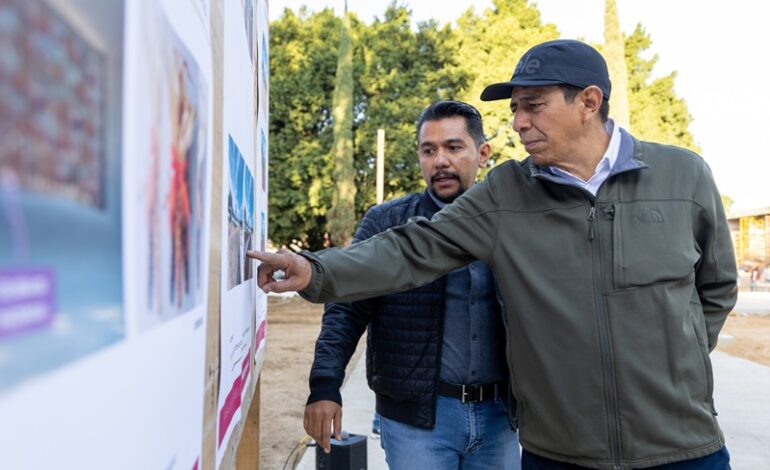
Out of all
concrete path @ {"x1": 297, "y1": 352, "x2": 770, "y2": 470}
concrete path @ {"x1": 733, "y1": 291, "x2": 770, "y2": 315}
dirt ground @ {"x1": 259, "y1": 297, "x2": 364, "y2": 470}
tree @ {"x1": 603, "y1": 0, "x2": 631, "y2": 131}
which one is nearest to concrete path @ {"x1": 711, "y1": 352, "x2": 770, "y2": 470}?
concrete path @ {"x1": 297, "y1": 352, "x2": 770, "y2": 470}

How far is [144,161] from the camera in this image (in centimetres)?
79

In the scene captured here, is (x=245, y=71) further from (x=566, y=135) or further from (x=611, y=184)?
(x=611, y=184)

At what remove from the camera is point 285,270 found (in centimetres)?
191

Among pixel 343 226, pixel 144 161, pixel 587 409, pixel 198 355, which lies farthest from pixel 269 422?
pixel 343 226

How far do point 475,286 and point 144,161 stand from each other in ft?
6.21

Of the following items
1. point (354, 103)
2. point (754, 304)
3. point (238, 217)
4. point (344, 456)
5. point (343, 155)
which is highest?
point (354, 103)

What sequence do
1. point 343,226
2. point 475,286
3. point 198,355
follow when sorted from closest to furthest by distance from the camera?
point 198,355, point 475,286, point 343,226

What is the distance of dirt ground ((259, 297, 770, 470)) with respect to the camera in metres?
6.24

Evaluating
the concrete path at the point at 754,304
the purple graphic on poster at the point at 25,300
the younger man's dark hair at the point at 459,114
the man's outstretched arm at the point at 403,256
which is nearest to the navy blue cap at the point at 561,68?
the man's outstretched arm at the point at 403,256

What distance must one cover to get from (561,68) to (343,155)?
19.4 meters

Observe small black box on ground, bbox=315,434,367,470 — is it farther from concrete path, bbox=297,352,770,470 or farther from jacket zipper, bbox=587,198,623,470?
jacket zipper, bbox=587,198,623,470

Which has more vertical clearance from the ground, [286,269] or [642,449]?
[286,269]

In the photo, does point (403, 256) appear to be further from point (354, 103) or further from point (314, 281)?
point (354, 103)

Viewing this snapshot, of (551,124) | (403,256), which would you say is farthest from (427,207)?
(551,124)
